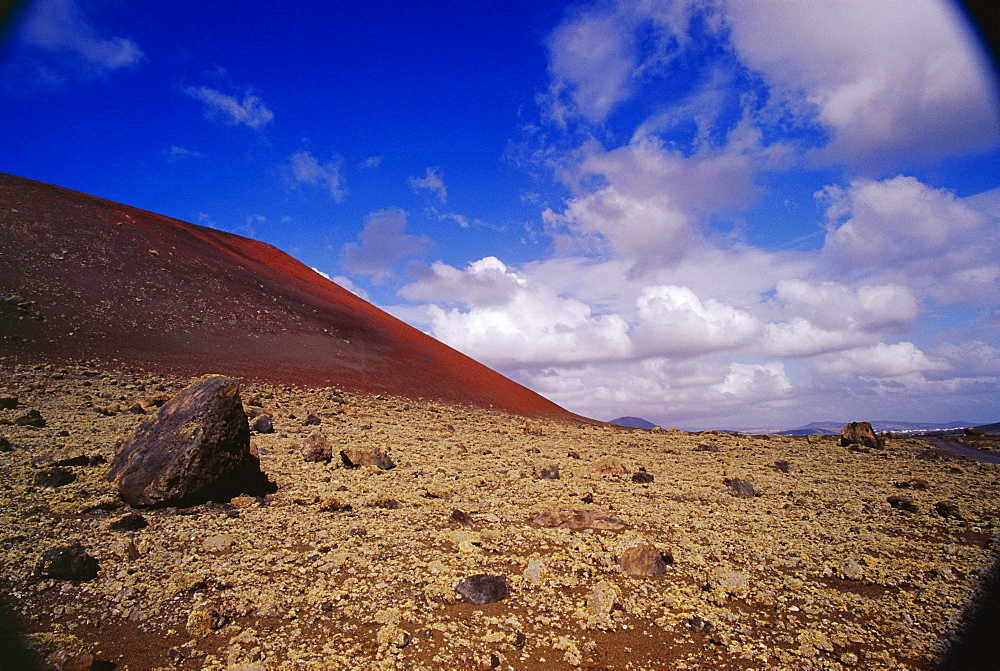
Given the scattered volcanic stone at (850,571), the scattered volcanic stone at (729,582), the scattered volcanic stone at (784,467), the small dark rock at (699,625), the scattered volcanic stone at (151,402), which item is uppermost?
the scattered volcanic stone at (151,402)

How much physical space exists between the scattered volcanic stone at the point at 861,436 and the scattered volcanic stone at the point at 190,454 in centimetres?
2053

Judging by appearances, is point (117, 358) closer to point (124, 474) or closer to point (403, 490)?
point (124, 474)

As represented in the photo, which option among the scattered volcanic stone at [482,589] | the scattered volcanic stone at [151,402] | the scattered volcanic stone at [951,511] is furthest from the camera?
the scattered volcanic stone at [151,402]

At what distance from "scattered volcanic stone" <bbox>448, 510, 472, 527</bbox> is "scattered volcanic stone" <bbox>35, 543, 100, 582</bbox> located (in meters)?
4.34

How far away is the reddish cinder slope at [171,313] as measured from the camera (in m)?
21.5

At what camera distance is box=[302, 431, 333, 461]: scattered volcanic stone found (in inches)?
421

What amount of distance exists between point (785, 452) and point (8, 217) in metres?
41.0

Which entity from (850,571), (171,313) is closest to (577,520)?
(850,571)

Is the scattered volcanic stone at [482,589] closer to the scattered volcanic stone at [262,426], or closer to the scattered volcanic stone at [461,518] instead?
the scattered volcanic stone at [461,518]

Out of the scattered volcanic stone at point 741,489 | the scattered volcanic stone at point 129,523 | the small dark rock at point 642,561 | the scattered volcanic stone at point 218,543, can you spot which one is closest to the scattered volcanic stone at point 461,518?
the small dark rock at point 642,561

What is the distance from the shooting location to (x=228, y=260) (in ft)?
129

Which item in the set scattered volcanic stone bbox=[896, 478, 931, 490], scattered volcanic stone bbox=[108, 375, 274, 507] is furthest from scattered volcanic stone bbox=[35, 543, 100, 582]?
scattered volcanic stone bbox=[896, 478, 931, 490]

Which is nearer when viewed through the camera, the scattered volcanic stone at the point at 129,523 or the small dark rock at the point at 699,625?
the small dark rock at the point at 699,625

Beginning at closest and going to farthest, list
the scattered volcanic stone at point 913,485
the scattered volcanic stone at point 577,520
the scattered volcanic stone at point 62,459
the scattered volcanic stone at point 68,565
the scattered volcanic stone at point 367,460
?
the scattered volcanic stone at point 68,565, the scattered volcanic stone at point 577,520, the scattered volcanic stone at point 62,459, the scattered volcanic stone at point 367,460, the scattered volcanic stone at point 913,485
